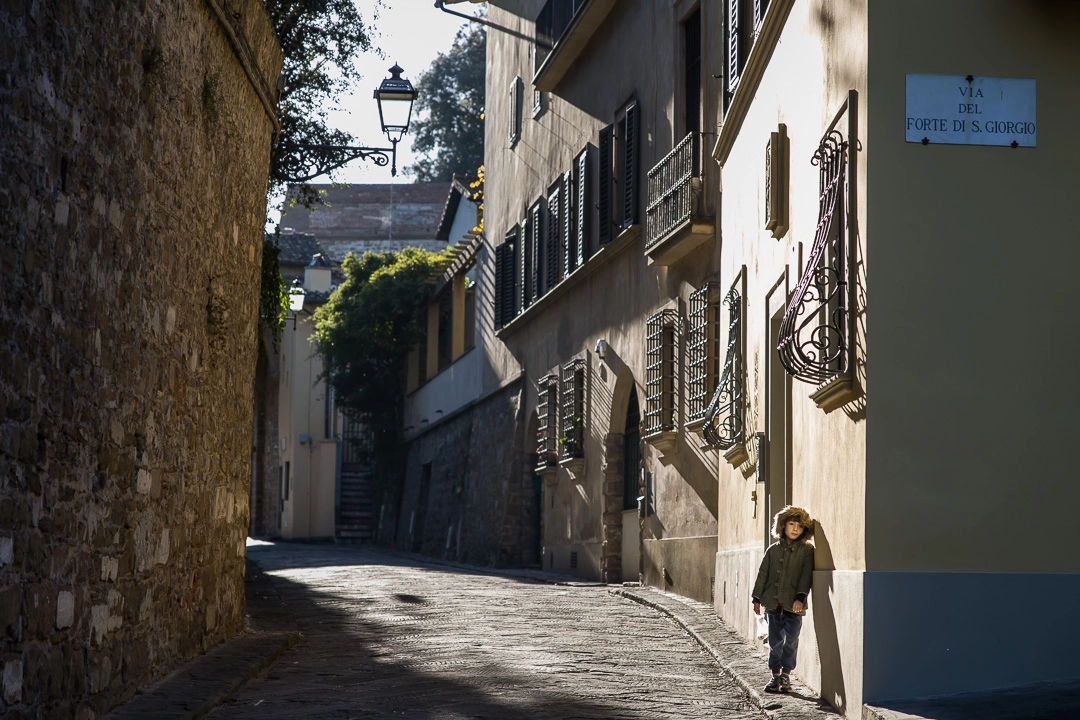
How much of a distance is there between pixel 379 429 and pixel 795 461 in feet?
90.1

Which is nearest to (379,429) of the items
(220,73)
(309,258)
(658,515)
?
(309,258)

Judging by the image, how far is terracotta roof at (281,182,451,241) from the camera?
2231 inches

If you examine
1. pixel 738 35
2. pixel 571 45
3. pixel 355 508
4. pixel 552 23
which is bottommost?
pixel 355 508

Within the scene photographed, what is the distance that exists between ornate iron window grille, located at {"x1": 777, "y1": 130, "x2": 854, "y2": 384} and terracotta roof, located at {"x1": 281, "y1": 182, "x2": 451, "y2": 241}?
160 ft

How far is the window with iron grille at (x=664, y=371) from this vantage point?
1550 centimetres

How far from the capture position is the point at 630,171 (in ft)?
58.0

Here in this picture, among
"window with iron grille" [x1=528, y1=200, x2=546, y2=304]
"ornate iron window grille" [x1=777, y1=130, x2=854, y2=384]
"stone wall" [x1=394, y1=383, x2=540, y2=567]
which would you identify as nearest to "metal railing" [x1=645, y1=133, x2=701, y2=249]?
"window with iron grille" [x1=528, y1=200, x2=546, y2=304]

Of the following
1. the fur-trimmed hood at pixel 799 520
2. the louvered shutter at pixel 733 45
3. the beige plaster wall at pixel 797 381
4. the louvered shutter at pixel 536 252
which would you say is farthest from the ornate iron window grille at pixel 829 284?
the louvered shutter at pixel 536 252

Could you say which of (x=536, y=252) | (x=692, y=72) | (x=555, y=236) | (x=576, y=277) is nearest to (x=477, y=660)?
(x=692, y=72)

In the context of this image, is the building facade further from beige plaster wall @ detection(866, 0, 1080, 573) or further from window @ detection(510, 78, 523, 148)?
window @ detection(510, 78, 523, 148)

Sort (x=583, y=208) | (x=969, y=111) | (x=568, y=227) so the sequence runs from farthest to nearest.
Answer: (x=568, y=227)
(x=583, y=208)
(x=969, y=111)

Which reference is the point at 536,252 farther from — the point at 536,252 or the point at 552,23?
the point at 552,23

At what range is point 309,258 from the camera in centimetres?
4394

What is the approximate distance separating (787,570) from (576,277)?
12530mm
